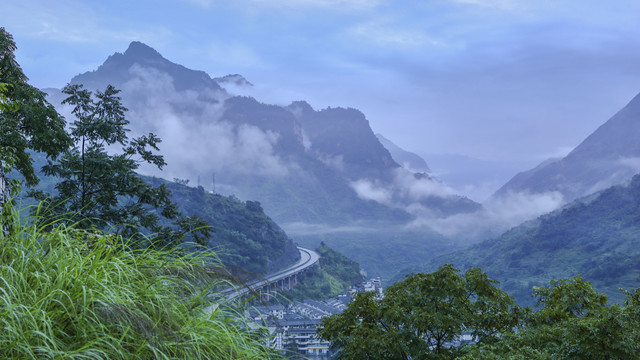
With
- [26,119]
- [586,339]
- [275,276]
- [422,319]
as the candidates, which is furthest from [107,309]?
[275,276]

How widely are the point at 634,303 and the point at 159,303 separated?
788 centimetres

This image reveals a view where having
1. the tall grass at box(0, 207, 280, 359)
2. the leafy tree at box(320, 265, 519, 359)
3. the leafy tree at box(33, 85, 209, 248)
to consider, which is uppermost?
the leafy tree at box(33, 85, 209, 248)

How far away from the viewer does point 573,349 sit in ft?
23.8

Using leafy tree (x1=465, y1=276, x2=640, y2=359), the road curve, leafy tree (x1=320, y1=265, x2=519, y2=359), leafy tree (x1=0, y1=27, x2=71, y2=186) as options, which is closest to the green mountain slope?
the road curve

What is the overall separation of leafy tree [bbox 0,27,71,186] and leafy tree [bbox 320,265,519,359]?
682 centimetres

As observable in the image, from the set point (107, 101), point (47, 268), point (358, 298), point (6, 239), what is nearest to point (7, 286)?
point (47, 268)

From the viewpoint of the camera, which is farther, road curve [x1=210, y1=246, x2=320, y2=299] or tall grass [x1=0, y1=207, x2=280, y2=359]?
road curve [x1=210, y1=246, x2=320, y2=299]

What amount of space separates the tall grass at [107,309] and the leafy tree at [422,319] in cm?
590

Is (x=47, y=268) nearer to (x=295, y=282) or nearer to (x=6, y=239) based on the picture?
(x=6, y=239)

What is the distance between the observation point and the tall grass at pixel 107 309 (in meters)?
2.84

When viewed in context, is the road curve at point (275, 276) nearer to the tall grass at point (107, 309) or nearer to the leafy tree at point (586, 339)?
the tall grass at point (107, 309)

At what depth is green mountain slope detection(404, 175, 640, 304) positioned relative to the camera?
306 ft

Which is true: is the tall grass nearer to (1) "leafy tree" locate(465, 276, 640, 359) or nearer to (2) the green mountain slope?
(1) "leafy tree" locate(465, 276, 640, 359)

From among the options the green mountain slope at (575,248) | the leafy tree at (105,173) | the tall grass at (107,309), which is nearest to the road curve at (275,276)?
the tall grass at (107,309)
